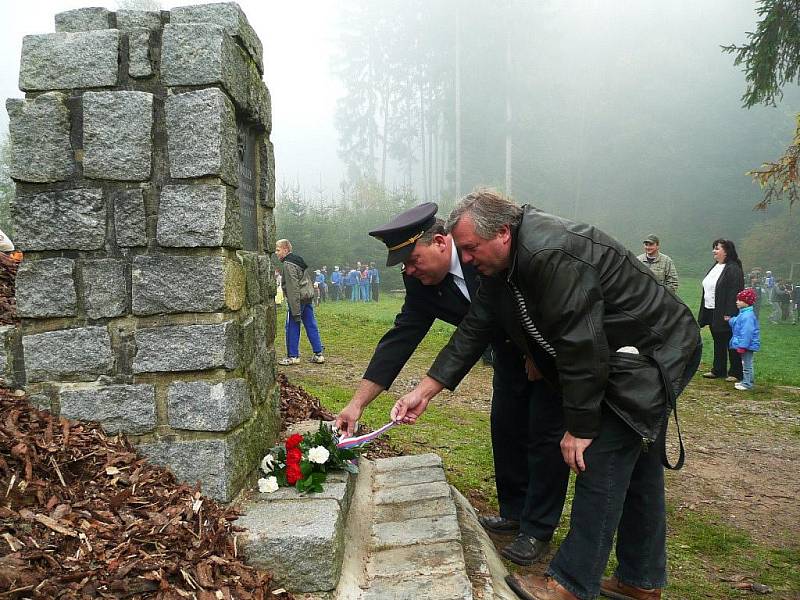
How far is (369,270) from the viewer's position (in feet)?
83.3

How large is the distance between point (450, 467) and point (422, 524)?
175cm

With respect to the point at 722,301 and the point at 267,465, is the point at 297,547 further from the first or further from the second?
the point at 722,301

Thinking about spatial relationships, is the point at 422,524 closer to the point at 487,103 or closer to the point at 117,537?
the point at 117,537

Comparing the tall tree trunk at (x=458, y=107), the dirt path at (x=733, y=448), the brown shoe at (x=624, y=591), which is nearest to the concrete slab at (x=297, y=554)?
the brown shoe at (x=624, y=591)

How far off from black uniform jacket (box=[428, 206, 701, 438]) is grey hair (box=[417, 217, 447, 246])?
2.01ft

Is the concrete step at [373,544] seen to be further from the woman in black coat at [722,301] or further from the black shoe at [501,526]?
the woman in black coat at [722,301]

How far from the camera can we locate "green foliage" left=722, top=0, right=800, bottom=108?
834 cm

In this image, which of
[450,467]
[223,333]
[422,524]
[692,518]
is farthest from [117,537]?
[692,518]

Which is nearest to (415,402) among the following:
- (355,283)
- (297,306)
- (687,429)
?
(687,429)

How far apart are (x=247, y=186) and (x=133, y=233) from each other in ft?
2.98

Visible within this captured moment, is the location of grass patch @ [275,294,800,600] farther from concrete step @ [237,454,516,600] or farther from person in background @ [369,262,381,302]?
person in background @ [369,262,381,302]

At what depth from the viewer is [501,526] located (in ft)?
12.1

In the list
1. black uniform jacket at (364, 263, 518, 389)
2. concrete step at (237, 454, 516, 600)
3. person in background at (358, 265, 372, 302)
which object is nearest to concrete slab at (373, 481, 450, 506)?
concrete step at (237, 454, 516, 600)

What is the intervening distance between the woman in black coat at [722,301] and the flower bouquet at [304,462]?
701 centimetres
